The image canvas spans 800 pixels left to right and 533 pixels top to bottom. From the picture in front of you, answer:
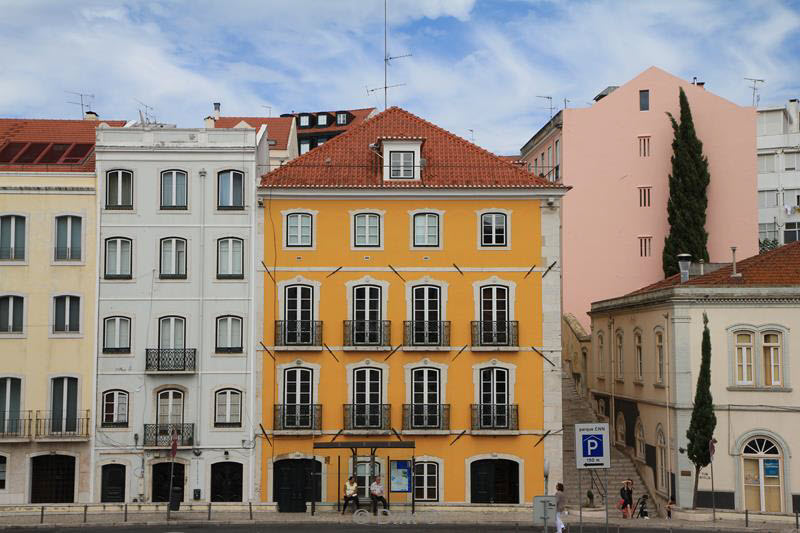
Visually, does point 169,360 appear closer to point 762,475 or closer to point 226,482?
point 226,482

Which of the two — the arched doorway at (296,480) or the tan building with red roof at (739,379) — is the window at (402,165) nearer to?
the tan building with red roof at (739,379)

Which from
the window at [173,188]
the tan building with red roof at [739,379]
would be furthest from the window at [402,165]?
the tan building with red roof at [739,379]

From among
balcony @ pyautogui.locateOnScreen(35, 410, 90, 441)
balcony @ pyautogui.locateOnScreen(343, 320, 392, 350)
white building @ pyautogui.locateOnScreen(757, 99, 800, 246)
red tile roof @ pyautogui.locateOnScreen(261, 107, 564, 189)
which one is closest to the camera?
balcony @ pyautogui.locateOnScreen(35, 410, 90, 441)

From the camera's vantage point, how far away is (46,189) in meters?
38.5

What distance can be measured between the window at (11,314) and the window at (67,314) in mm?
1456

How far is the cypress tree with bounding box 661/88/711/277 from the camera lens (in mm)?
56031

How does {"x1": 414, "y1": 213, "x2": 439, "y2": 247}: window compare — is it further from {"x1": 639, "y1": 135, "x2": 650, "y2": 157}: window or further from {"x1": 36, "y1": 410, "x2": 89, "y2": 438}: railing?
{"x1": 639, "y1": 135, "x2": 650, "y2": 157}: window

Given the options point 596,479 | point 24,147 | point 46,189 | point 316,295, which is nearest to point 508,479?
point 596,479

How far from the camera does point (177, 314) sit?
38.4m

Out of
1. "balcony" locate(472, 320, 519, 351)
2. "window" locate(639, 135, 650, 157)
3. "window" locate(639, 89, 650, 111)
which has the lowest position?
"balcony" locate(472, 320, 519, 351)

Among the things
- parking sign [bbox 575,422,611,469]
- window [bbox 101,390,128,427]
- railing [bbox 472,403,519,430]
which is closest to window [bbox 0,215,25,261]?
window [bbox 101,390,128,427]

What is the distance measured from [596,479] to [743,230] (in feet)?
76.2

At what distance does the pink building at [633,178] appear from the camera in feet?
192

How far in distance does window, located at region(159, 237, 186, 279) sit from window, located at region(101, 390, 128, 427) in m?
5.15
